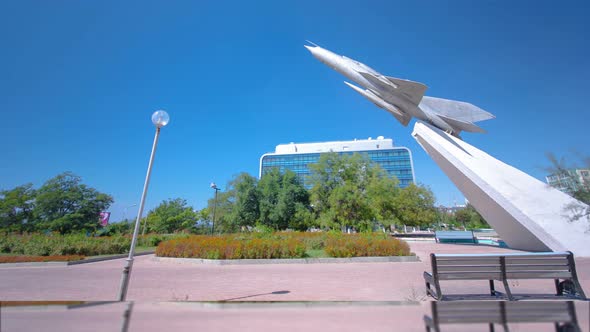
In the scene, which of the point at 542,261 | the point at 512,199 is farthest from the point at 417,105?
the point at 542,261

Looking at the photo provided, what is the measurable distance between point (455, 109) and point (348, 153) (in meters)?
56.0

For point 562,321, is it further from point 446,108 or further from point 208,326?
point 446,108

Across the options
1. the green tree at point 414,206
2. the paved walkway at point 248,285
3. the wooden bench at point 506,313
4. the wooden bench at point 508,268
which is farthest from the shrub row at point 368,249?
the green tree at point 414,206

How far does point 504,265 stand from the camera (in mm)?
4293

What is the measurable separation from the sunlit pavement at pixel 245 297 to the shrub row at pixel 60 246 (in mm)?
3789

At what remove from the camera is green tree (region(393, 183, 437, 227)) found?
33500mm

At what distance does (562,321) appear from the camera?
219 cm

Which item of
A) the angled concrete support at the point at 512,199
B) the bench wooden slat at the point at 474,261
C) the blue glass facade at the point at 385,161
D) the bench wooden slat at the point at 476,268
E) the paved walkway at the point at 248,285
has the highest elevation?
the blue glass facade at the point at 385,161

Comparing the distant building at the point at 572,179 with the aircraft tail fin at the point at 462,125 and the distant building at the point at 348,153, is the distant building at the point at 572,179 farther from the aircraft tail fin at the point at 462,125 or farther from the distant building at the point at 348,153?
the distant building at the point at 348,153

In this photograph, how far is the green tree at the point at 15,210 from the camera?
92.9 ft

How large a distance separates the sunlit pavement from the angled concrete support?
1054 millimetres

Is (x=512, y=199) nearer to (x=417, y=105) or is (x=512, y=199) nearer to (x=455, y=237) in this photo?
(x=417, y=105)

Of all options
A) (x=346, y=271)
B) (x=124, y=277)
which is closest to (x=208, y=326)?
(x=124, y=277)

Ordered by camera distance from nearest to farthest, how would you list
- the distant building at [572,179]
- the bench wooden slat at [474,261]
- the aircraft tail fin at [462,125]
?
the bench wooden slat at [474,261], the distant building at [572,179], the aircraft tail fin at [462,125]
